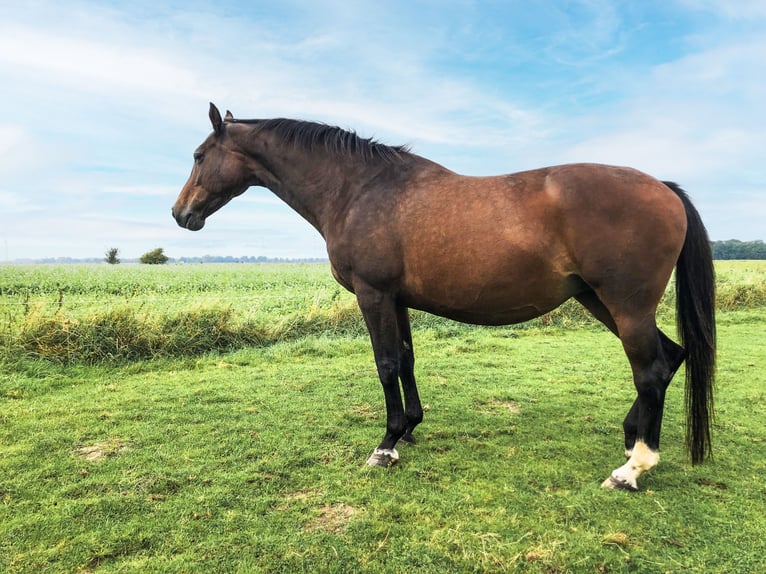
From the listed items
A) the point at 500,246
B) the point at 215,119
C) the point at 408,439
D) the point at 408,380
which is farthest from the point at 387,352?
the point at 215,119

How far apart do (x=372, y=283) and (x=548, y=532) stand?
6.33 ft

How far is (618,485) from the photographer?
3004 mm

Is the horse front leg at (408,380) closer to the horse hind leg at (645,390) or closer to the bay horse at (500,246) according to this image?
the bay horse at (500,246)

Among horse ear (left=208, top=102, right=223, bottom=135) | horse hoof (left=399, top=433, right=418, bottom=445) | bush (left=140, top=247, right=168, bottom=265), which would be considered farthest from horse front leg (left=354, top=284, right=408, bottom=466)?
bush (left=140, top=247, right=168, bottom=265)

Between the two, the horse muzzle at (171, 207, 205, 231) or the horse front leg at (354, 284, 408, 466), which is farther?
the horse muzzle at (171, 207, 205, 231)

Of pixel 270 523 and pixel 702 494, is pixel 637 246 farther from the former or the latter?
pixel 270 523

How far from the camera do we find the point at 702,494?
2908 millimetres

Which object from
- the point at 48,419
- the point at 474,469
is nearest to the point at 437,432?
the point at 474,469

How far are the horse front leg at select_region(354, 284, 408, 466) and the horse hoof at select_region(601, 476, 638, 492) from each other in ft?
4.74

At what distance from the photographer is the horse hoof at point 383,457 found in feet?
11.0

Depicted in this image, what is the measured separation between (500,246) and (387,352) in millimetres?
1169

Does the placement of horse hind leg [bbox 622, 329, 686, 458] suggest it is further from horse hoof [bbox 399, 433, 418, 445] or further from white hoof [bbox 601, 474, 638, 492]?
horse hoof [bbox 399, 433, 418, 445]

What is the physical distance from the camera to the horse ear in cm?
381

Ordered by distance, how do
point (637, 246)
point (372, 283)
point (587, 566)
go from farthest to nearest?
1. point (372, 283)
2. point (637, 246)
3. point (587, 566)
